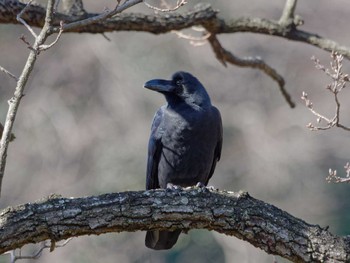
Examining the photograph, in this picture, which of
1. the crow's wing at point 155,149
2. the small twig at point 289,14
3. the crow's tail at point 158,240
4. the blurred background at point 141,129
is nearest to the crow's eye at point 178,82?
the crow's wing at point 155,149

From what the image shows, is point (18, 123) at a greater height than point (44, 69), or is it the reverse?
point (44, 69)

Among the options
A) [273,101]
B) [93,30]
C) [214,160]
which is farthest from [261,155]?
[93,30]

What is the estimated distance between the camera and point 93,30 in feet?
22.9

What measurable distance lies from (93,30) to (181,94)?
36.7 inches

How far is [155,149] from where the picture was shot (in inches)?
296

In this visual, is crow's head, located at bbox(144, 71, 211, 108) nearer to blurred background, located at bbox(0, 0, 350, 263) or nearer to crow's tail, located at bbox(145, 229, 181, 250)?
crow's tail, located at bbox(145, 229, 181, 250)

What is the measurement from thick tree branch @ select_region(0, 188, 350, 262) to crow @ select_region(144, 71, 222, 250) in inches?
73.8

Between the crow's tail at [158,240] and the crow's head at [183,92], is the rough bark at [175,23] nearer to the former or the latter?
the crow's head at [183,92]

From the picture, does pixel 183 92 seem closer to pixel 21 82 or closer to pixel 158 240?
pixel 158 240

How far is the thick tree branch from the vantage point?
16.8 feet

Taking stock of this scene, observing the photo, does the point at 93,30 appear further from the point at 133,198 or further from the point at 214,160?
the point at 133,198

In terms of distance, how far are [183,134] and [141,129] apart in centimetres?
805

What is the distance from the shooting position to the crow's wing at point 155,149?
293 inches

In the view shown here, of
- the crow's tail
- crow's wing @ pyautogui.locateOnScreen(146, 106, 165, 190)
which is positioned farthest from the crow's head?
the crow's tail
